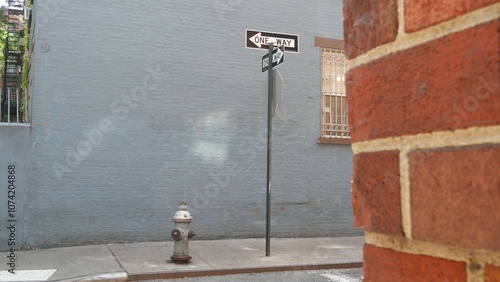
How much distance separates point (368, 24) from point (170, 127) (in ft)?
29.7

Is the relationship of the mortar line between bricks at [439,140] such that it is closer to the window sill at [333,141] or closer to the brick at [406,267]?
the brick at [406,267]

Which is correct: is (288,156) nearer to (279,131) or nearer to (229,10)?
(279,131)

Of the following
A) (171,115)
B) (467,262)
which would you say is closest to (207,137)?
(171,115)

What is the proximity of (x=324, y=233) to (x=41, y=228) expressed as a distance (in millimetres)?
5918

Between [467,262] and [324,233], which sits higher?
[467,262]

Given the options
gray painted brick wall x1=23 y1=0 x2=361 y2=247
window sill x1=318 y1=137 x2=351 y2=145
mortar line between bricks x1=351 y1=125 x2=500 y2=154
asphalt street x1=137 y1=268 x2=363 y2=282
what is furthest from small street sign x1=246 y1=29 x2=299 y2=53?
mortar line between bricks x1=351 y1=125 x2=500 y2=154

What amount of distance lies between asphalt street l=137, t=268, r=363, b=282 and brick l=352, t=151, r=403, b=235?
6329 millimetres

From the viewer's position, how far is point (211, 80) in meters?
10.3

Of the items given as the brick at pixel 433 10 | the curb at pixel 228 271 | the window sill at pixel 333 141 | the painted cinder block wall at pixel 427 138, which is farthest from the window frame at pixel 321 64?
the brick at pixel 433 10

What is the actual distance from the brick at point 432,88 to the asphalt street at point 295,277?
6.40 metres

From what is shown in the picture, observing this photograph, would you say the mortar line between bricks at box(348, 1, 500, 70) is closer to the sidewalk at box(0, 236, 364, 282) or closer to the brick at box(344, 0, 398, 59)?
the brick at box(344, 0, 398, 59)

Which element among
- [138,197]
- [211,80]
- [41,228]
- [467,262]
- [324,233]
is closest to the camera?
[467,262]

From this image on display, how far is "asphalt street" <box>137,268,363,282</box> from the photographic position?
7.13 metres

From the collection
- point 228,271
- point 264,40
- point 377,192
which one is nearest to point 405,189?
point 377,192
